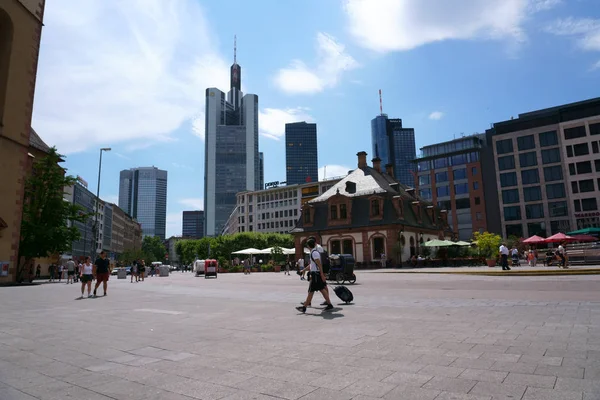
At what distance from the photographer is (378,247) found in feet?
141

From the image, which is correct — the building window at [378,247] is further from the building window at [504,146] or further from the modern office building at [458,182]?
the building window at [504,146]

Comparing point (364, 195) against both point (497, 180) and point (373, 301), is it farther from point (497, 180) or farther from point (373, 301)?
point (497, 180)

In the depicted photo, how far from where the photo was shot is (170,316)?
905 centimetres

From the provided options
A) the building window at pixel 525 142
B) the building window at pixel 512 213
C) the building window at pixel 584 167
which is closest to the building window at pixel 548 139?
the building window at pixel 525 142

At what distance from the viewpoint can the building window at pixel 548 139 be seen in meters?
71.1

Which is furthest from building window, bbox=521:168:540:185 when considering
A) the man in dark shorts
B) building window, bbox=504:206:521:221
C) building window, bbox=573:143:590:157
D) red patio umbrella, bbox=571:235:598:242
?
the man in dark shorts

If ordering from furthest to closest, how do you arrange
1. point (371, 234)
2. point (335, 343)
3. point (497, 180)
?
point (497, 180)
point (371, 234)
point (335, 343)

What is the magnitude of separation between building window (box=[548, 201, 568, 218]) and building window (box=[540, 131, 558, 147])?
11.2m

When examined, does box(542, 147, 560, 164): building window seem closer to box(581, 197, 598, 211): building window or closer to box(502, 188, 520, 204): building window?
box(502, 188, 520, 204): building window

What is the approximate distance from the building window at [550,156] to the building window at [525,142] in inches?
98.6

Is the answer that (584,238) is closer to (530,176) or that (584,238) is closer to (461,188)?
(530,176)

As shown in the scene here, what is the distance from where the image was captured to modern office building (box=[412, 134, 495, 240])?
3236 inches

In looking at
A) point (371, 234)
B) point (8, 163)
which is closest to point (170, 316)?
point (8, 163)

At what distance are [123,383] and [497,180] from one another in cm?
8399
